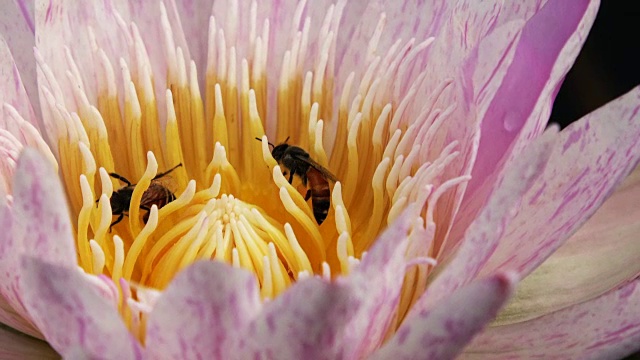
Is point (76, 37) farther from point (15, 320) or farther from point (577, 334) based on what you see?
point (577, 334)

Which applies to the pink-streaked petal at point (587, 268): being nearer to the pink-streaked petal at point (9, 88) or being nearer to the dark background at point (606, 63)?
the dark background at point (606, 63)

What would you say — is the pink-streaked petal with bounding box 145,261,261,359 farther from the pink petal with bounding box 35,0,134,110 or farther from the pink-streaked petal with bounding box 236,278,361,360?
the pink petal with bounding box 35,0,134,110

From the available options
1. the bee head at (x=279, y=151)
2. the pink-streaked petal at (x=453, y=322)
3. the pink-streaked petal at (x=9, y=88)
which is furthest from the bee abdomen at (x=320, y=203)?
the pink-streaked petal at (x=453, y=322)

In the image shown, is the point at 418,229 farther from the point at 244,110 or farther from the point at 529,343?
the point at 244,110

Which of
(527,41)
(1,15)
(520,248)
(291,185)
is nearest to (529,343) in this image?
(520,248)

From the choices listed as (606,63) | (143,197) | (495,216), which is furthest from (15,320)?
(606,63)
